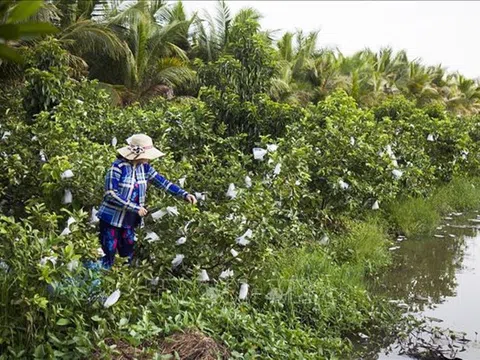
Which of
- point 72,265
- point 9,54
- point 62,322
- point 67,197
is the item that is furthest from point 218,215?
point 9,54

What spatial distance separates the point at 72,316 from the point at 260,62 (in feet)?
15.6

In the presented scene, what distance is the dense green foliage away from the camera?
142 inches

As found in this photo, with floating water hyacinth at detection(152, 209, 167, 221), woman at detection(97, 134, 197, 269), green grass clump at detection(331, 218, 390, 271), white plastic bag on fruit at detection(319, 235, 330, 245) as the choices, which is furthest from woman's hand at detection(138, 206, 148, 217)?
white plastic bag on fruit at detection(319, 235, 330, 245)

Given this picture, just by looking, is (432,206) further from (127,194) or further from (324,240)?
(127,194)

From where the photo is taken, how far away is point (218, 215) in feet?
16.1

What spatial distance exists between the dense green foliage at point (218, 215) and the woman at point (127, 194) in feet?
0.46

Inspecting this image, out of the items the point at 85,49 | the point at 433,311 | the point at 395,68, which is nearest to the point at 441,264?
the point at 433,311

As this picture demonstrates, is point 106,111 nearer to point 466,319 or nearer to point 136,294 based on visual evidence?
point 136,294

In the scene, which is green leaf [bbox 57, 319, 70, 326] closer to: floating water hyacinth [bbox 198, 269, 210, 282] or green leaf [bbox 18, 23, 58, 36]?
floating water hyacinth [bbox 198, 269, 210, 282]

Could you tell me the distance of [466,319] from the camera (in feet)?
19.0

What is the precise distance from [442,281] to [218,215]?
351 cm

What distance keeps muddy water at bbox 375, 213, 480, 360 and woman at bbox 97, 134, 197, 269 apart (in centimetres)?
227

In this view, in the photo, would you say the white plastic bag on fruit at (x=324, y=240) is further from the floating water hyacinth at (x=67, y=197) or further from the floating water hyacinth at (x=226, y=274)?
the floating water hyacinth at (x=67, y=197)

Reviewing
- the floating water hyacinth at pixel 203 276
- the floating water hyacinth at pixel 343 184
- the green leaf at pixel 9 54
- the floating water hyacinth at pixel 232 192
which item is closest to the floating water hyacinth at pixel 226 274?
the floating water hyacinth at pixel 203 276
